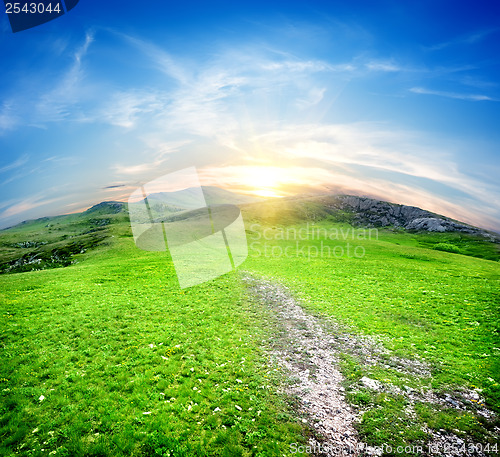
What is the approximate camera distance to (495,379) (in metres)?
13.6

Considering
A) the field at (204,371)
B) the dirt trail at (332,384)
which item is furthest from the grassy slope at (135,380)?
the dirt trail at (332,384)

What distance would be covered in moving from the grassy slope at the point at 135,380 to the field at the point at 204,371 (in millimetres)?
68

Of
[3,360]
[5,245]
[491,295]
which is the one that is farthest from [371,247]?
[5,245]

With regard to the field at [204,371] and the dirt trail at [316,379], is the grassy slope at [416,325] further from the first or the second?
the dirt trail at [316,379]

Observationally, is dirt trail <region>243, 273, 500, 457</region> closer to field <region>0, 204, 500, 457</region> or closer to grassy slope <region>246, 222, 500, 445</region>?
field <region>0, 204, 500, 457</region>

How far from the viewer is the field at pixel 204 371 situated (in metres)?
10.1

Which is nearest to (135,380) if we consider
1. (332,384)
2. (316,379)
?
(316,379)

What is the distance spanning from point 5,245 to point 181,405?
266 meters

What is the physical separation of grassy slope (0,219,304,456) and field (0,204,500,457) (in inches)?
2.7

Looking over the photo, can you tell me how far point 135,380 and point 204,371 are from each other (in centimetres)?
407

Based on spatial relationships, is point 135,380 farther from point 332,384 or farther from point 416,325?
point 416,325

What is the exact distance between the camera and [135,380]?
13.2 metres

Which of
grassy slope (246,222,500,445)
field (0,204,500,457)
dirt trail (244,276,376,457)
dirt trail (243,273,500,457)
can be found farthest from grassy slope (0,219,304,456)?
grassy slope (246,222,500,445)

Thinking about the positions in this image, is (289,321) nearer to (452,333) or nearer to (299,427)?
(299,427)
